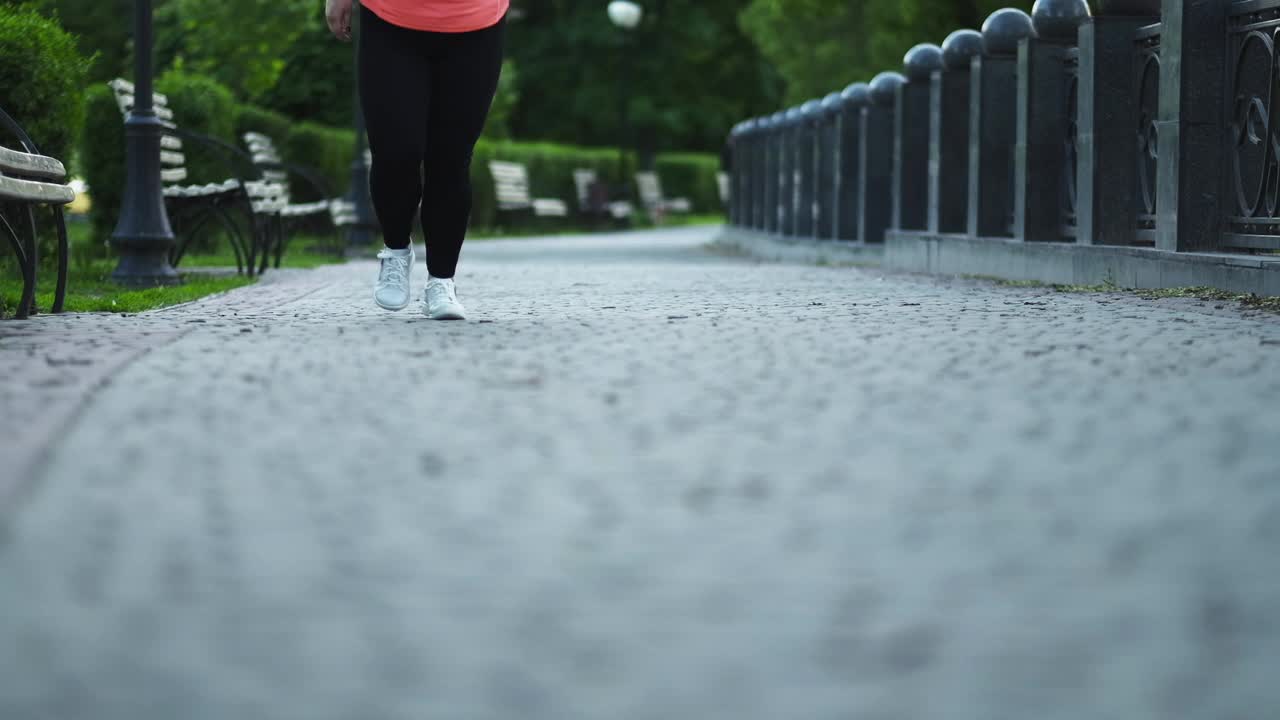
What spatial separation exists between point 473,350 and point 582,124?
54.3 m

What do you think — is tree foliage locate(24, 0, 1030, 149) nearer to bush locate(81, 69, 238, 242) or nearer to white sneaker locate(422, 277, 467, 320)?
bush locate(81, 69, 238, 242)

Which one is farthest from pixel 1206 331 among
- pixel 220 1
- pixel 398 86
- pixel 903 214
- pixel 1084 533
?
pixel 220 1

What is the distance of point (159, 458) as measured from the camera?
3.73m

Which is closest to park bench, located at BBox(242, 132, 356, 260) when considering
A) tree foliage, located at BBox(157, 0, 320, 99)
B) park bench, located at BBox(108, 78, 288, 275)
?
park bench, located at BBox(108, 78, 288, 275)

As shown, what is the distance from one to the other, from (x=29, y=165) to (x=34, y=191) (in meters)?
0.20

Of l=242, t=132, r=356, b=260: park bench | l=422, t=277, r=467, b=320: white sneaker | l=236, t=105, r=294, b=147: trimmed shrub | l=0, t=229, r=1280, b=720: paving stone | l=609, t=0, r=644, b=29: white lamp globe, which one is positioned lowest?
l=0, t=229, r=1280, b=720: paving stone

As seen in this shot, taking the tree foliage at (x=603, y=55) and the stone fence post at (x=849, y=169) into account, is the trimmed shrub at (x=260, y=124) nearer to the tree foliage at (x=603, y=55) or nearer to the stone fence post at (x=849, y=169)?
the tree foliage at (x=603, y=55)

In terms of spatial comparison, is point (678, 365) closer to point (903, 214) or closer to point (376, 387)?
point (376, 387)

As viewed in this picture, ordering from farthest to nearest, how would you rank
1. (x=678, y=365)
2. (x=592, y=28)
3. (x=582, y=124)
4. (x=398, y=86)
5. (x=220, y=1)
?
(x=582, y=124) → (x=592, y=28) → (x=220, y=1) → (x=398, y=86) → (x=678, y=365)

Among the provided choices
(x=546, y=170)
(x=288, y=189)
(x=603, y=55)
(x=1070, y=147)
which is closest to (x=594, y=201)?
(x=546, y=170)

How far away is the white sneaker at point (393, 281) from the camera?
23.5 ft

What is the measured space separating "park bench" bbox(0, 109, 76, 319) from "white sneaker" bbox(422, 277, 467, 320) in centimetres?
142

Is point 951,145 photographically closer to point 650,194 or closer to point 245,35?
point 245,35

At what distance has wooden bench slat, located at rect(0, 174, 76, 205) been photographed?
645 centimetres
